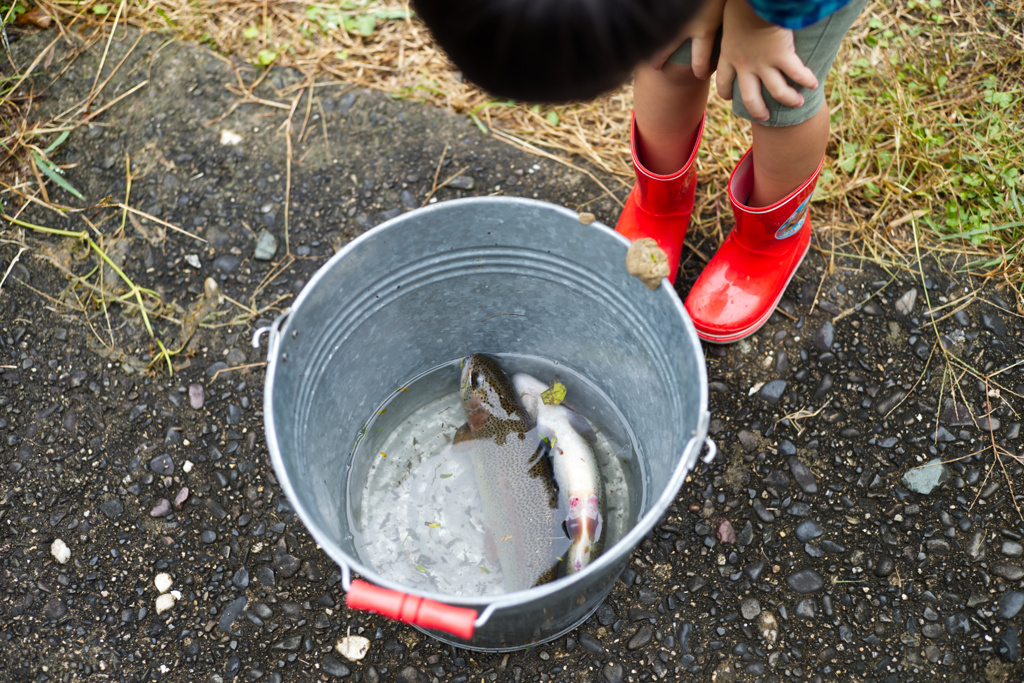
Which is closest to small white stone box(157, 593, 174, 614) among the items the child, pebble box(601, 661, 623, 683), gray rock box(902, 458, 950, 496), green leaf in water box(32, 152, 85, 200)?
pebble box(601, 661, 623, 683)

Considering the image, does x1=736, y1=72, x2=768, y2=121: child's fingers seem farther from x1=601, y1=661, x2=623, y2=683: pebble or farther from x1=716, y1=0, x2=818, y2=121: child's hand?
x1=601, y1=661, x2=623, y2=683: pebble

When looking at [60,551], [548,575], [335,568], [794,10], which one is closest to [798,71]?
[794,10]

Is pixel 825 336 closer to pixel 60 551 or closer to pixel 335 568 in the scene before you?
pixel 335 568

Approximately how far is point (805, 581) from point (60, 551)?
6.62ft

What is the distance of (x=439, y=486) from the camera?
6.29 feet

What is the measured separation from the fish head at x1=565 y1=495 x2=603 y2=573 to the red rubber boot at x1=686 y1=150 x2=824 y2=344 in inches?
24.2

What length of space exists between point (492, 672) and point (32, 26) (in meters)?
2.92

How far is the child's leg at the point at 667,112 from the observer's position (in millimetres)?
1612

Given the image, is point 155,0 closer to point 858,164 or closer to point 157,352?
point 157,352

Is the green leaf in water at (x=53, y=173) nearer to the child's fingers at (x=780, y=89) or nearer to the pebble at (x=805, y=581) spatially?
the child's fingers at (x=780, y=89)

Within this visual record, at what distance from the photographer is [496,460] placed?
193 centimetres

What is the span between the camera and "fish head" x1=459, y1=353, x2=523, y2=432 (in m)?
1.97

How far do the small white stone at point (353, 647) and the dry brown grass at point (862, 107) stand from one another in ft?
5.29

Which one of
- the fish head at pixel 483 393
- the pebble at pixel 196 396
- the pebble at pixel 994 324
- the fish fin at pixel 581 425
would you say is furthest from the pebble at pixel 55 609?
the pebble at pixel 994 324
